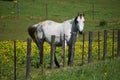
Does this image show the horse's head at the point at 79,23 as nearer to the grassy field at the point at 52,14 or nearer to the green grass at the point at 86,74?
the green grass at the point at 86,74

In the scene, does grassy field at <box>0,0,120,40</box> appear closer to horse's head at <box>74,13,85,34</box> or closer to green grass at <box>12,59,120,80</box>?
horse's head at <box>74,13,85,34</box>

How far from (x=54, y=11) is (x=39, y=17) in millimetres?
6799

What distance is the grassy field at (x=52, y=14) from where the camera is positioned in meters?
36.2

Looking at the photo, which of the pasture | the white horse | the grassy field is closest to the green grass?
the pasture

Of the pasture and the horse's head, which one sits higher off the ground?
the horse's head

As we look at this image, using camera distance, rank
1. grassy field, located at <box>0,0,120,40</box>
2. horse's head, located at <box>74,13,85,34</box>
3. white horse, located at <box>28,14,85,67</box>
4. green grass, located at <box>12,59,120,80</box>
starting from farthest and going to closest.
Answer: grassy field, located at <box>0,0,120,40</box>
horse's head, located at <box>74,13,85,34</box>
white horse, located at <box>28,14,85,67</box>
green grass, located at <box>12,59,120,80</box>

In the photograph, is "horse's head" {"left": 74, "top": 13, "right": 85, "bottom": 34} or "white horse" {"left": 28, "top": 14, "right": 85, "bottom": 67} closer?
"white horse" {"left": 28, "top": 14, "right": 85, "bottom": 67}

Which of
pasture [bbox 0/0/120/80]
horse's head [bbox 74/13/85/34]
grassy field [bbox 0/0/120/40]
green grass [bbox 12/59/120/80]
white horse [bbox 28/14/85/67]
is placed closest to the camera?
green grass [bbox 12/59/120/80]

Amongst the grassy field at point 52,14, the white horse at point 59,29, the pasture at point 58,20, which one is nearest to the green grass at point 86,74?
the pasture at point 58,20

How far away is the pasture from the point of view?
14.5 meters

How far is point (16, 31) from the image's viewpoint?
3466 cm

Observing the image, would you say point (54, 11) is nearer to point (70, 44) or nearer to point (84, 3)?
point (84, 3)

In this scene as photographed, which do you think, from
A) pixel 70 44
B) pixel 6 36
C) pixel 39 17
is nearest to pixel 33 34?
pixel 70 44

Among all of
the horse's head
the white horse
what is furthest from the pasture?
the horse's head
